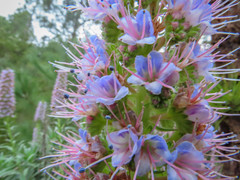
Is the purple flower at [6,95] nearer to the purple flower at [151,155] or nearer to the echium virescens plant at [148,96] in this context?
the echium virescens plant at [148,96]

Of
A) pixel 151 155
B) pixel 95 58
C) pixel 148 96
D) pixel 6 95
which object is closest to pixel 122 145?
pixel 151 155

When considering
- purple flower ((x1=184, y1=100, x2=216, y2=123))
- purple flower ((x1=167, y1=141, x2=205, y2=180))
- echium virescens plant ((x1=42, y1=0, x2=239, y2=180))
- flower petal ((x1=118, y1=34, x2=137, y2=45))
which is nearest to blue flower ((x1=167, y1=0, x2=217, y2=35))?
echium virescens plant ((x1=42, y1=0, x2=239, y2=180))

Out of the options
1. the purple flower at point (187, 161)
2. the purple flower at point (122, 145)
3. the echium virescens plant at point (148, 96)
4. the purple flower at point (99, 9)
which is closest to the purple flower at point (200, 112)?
the echium virescens plant at point (148, 96)

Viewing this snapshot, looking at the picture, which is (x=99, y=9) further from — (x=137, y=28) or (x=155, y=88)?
(x=155, y=88)

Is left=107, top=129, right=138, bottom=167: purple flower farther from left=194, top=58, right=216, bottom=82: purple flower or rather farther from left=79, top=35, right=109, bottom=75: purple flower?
left=194, top=58, right=216, bottom=82: purple flower

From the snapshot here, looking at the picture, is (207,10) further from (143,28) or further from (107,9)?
(107,9)

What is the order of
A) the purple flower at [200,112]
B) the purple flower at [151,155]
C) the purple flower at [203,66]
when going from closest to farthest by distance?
the purple flower at [151,155]
the purple flower at [200,112]
the purple flower at [203,66]
